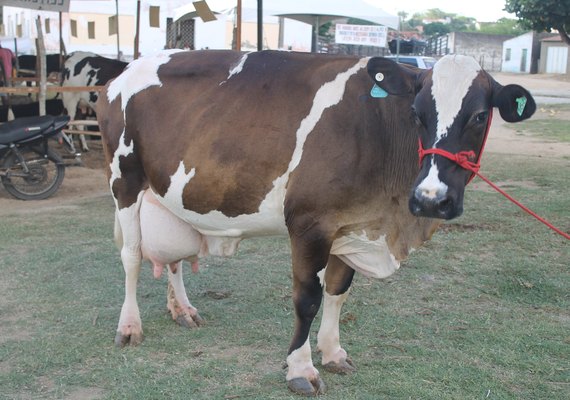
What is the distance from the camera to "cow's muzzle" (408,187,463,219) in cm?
305

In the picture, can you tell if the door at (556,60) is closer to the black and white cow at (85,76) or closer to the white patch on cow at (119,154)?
the black and white cow at (85,76)

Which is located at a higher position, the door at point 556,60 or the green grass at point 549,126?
the door at point 556,60

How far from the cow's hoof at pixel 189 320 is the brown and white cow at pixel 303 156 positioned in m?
0.33

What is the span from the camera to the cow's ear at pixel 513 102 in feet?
10.4

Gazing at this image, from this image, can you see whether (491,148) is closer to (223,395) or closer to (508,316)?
(508,316)

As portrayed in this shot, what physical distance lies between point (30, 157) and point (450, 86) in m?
6.58

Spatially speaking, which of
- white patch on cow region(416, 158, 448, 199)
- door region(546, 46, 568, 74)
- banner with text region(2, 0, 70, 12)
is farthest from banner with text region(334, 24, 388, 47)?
door region(546, 46, 568, 74)

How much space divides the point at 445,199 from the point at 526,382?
133 cm

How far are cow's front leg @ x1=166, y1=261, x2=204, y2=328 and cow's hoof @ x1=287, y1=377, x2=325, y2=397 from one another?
1.06 metres

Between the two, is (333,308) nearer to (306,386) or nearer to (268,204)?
(306,386)

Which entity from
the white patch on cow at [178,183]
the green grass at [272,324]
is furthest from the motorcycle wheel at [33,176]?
Answer: the white patch on cow at [178,183]

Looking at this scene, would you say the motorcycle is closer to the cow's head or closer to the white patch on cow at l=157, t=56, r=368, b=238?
the white patch on cow at l=157, t=56, r=368, b=238

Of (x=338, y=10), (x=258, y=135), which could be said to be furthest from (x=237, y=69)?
(x=338, y=10)

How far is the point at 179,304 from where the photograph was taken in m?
4.58
